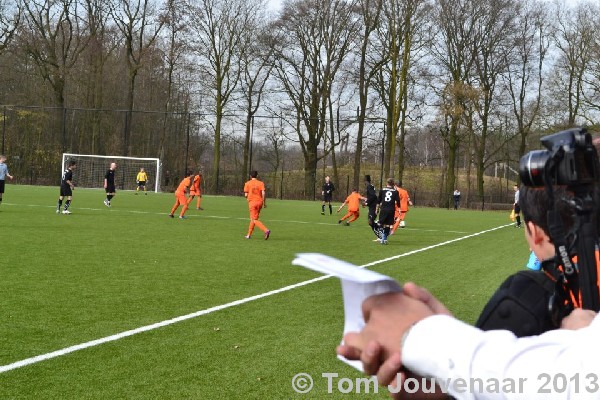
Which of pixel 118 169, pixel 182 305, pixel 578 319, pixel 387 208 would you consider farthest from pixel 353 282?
pixel 118 169

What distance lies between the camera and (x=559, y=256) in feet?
4.43

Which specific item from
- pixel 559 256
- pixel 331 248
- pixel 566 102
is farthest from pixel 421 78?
pixel 559 256

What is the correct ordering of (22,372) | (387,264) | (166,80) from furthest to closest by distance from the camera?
(166,80), (387,264), (22,372)

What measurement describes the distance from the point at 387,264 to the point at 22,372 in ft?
29.8

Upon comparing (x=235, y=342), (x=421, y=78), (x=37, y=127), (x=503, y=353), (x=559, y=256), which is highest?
(x=421, y=78)

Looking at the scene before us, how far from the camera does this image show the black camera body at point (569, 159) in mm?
1255

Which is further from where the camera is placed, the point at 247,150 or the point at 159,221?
the point at 247,150

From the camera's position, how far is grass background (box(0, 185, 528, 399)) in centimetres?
489

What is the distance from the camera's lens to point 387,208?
61.7 feet

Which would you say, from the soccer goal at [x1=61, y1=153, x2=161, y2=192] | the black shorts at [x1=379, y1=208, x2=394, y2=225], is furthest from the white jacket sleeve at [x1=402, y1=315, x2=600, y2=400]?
the soccer goal at [x1=61, y1=153, x2=161, y2=192]

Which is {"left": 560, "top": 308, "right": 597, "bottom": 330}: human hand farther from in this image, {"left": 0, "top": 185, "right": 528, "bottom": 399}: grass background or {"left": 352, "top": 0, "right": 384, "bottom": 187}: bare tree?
{"left": 352, "top": 0, "right": 384, "bottom": 187}: bare tree

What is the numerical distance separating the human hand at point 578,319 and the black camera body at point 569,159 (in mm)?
233

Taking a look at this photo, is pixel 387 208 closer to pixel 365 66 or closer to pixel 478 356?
pixel 478 356

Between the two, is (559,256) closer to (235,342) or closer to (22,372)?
(22,372)
